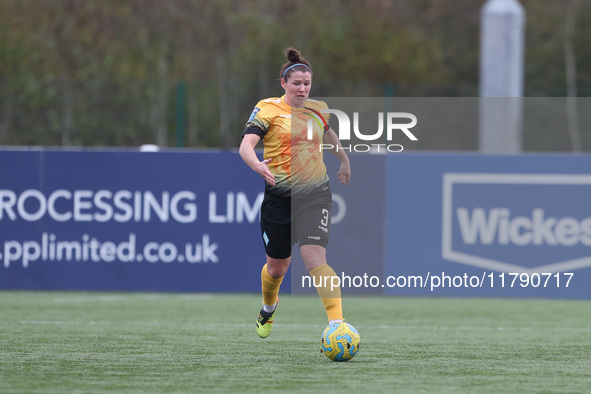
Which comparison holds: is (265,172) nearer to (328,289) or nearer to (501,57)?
(328,289)

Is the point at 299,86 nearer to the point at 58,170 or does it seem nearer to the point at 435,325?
the point at 435,325

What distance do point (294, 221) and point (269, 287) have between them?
2.24 feet

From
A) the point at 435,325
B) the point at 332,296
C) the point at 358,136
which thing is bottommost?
the point at 435,325

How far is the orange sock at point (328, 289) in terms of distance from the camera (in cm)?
665

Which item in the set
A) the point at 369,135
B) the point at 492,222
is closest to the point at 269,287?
the point at 492,222

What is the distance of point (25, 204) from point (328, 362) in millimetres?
6285

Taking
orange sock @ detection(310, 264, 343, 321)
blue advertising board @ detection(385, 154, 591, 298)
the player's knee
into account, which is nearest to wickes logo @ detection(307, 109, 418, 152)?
blue advertising board @ detection(385, 154, 591, 298)

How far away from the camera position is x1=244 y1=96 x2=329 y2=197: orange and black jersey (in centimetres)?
696

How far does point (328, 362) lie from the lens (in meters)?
6.63

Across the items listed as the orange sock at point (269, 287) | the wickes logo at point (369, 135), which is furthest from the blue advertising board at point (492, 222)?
the orange sock at point (269, 287)

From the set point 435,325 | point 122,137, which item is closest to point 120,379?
point 435,325

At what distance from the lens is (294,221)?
22.8 feet

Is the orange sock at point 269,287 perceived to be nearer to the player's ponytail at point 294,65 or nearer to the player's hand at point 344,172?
the player's hand at point 344,172

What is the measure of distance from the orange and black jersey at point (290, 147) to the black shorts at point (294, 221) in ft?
0.21
